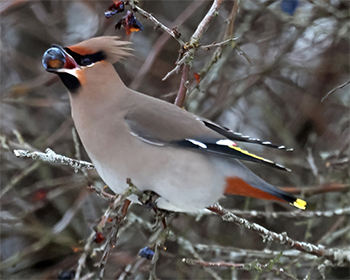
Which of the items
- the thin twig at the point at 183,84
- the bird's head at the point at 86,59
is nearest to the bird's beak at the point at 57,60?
the bird's head at the point at 86,59

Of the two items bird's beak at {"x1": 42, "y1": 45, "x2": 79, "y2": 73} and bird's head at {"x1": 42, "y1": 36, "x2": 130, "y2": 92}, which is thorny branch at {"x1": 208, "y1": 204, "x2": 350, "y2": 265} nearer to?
bird's head at {"x1": 42, "y1": 36, "x2": 130, "y2": 92}

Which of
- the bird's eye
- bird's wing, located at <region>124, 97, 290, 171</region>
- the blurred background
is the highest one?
the bird's eye

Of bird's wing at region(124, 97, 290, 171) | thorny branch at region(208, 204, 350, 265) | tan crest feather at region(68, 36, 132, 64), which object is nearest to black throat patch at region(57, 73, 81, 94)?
tan crest feather at region(68, 36, 132, 64)

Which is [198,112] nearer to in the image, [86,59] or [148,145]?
[148,145]

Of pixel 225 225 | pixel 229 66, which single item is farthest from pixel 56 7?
pixel 225 225

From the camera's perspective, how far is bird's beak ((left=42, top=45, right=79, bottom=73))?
1846 mm

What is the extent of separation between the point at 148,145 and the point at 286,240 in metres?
0.98

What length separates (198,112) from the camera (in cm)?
411

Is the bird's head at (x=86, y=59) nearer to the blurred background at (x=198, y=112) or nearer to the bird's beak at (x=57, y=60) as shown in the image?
the bird's beak at (x=57, y=60)

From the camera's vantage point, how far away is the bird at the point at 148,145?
2117 mm

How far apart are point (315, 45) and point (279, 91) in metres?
0.55

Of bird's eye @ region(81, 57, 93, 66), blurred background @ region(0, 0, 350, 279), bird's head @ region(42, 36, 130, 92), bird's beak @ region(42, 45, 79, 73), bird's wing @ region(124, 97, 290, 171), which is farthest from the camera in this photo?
blurred background @ region(0, 0, 350, 279)

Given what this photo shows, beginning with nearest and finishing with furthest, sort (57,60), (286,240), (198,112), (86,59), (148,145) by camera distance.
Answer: (57,60) < (86,59) < (148,145) < (286,240) < (198,112)

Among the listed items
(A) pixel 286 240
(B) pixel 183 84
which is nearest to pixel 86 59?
(B) pixel 183 84
